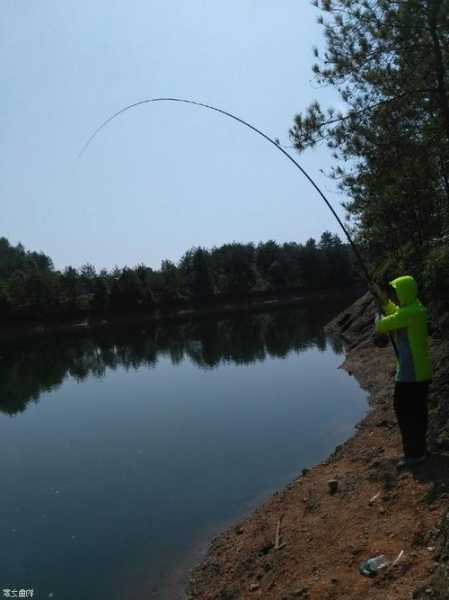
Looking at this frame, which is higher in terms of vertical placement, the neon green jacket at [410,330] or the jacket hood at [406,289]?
the jacket hood at [406,289]

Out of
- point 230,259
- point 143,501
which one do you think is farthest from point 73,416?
point 230,259

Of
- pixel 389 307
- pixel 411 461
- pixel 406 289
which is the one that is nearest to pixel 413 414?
pixel 411 461

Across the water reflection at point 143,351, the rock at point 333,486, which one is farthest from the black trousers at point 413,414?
the water reflection at point 143,351

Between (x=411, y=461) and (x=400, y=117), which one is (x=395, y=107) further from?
(x=411, y=461)

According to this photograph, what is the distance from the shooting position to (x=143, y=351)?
41406mm

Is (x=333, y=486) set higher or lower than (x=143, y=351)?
higher

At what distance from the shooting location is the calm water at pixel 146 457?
8.66 metres

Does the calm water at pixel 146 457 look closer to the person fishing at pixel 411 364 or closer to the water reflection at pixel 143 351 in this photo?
the water reflection at pixel 143 351

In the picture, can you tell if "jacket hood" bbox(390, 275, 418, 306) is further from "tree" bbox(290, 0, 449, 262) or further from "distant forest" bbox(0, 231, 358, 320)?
"distant forest" bbox(0, 231, 358, 320)

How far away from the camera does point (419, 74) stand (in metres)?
7.77

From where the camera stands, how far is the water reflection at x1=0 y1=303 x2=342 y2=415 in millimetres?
30891

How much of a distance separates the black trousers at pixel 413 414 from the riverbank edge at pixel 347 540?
0.31 metres

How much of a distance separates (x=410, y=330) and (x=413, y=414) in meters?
0.94

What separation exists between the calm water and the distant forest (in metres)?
44.0
